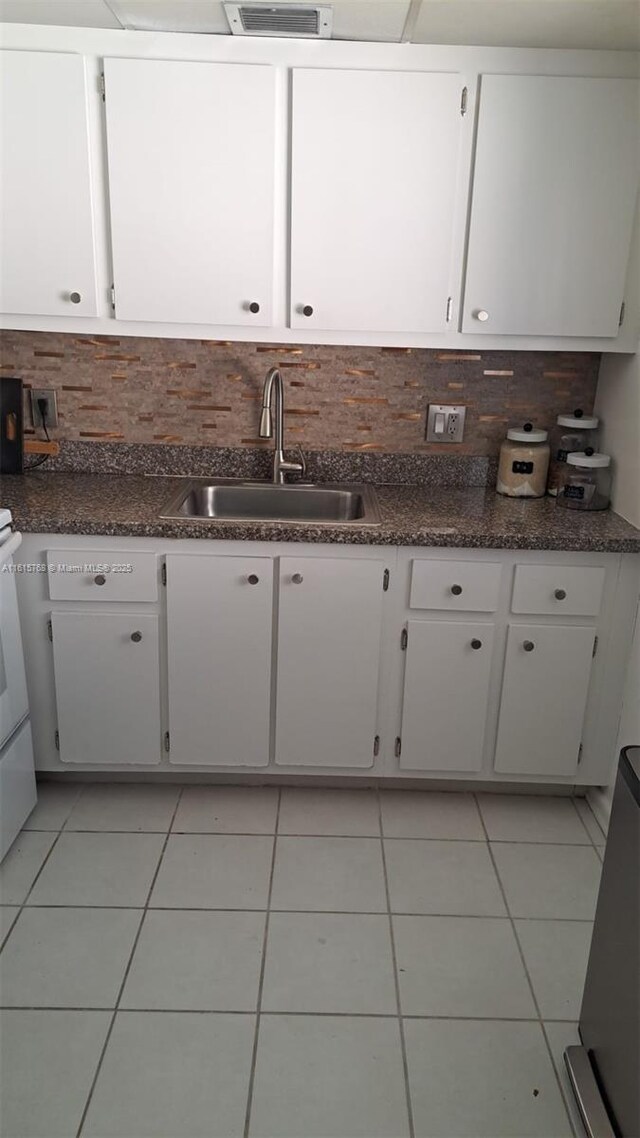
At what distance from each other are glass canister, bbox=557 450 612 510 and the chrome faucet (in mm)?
811

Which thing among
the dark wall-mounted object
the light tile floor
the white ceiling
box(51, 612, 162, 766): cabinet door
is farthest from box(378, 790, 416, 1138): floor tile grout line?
the white ceiling

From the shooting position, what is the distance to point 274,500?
258 cm

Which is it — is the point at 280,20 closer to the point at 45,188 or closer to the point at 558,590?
the point at 45,188

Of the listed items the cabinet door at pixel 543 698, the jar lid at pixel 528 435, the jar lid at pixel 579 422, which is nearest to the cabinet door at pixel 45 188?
the jar lid at pixel 528 435

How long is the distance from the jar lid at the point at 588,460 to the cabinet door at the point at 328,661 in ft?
2.20

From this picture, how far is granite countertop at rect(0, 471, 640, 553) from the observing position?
2146 millimetres

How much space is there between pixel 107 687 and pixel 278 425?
3.03ft

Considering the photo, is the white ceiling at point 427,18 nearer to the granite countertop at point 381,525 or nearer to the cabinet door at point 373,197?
the cabinet door at point 373,197

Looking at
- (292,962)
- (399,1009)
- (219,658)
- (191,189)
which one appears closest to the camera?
(399,1009)

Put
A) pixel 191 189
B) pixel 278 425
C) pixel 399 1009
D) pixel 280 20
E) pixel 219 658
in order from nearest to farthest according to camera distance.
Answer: pixel 399 1009, pixel 280 20, pixel 191 189, pixel 219 658, pixel 278 425

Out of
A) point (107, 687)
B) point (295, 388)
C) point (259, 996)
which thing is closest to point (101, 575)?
point (107, 687)

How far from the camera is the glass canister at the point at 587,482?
2359mm

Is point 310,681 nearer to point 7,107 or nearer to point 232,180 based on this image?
point 232,180

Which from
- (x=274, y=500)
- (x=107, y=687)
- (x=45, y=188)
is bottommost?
(x=107, y=687)
